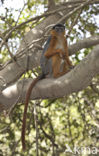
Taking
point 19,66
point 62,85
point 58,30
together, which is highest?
point 58,30

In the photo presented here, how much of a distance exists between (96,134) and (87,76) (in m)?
1.76

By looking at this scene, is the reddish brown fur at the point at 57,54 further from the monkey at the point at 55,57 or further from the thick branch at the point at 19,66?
the thick branch at the point at 19,66

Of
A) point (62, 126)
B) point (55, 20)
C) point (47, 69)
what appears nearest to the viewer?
point (47, 69)

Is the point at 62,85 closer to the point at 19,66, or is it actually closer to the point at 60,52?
the point at 19,66

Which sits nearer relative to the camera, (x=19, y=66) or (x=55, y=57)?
(x=19, y=66)

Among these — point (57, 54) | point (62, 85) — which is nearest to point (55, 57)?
point (57, 54)

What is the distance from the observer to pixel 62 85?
2785 mm

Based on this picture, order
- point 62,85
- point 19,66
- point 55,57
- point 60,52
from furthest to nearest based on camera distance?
point 55,57 < point 60,52 < point 19,66 < point 62,85

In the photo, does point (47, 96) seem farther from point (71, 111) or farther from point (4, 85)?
point (71, 111)

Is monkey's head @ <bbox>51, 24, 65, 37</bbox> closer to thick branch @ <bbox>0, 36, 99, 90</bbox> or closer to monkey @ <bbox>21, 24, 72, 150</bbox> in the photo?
monkey @ <bbox>21, 24, 72, 150</bbox>

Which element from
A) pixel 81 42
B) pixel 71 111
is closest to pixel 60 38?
pixel 81 42

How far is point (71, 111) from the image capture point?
21.7 feet

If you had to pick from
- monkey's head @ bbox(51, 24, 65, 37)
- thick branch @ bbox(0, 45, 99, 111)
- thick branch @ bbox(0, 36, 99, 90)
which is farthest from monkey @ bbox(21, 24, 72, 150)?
thick branch @ bbox(0, 45, 99, 111)

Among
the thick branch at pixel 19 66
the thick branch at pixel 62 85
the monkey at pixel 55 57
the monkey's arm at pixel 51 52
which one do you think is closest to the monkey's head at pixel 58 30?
the monkey at pixel 55 57
